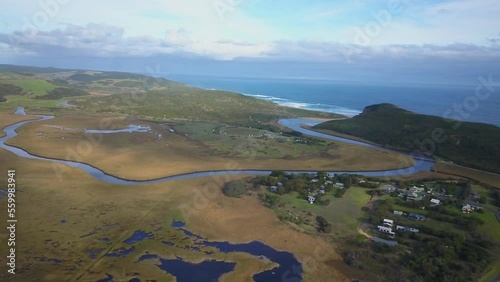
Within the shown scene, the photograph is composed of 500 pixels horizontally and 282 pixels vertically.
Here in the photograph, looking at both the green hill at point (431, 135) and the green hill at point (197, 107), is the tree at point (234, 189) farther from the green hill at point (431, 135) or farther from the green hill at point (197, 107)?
the green hill at point (197, 107)

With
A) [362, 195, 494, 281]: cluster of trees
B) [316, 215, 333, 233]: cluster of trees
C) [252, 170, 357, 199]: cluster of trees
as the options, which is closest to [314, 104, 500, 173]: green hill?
[252, 170, 357, 199]: cluster of trees

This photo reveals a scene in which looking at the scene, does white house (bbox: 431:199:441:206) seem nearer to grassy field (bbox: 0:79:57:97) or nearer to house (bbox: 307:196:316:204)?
house (bbox: 307:196:316:204)

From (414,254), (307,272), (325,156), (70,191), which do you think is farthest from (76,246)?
(325,156)

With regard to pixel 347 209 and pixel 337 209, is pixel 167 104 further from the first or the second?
pixel 347 209

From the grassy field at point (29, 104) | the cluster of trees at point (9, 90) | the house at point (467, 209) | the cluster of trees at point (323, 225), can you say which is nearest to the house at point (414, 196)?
the house at point (467, 209)

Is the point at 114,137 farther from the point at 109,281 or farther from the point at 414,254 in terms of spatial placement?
the point at 414,254

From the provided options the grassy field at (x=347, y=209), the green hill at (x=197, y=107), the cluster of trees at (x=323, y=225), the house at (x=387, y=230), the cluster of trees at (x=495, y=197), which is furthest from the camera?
the green hill at (x=197, y=107)

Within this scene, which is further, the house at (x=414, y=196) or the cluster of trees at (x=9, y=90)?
the cluster of trees at (x=9, y=90)

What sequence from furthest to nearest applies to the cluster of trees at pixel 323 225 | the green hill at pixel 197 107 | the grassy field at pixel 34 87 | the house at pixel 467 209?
the grassy field at pixel 34 87 < the green hill at pixel 197 107 < the house at pixel 467 209 < the cluster of trees at pixel 323 225
